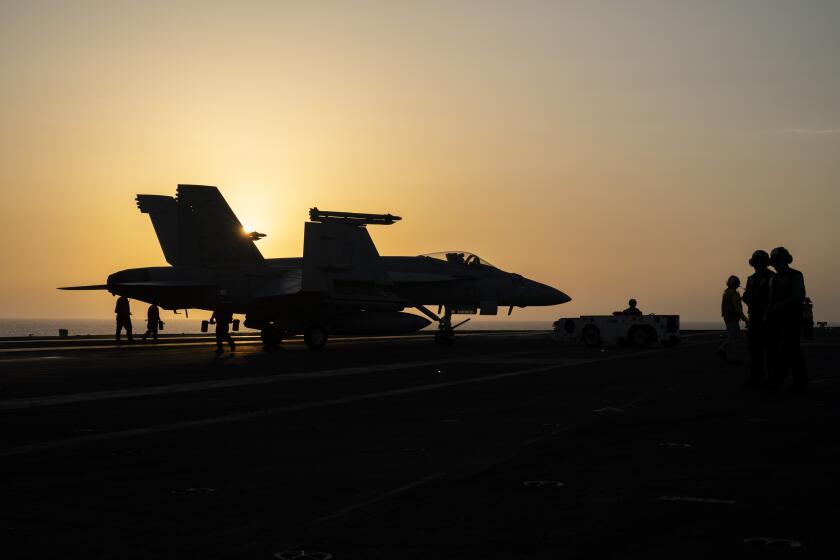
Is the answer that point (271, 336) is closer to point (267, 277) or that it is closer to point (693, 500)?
point (267, 277)

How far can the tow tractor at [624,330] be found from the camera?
3375 cm

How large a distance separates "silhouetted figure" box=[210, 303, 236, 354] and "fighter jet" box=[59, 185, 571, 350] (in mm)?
246

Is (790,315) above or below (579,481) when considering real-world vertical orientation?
above

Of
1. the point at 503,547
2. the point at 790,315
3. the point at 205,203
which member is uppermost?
the point at 205,203

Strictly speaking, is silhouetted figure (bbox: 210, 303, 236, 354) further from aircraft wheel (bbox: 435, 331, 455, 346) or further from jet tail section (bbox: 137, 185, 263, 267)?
aircraft wheel (bbox: 435, 331, 455, 346)

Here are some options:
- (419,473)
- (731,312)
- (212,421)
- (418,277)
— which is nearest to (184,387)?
(212,421)

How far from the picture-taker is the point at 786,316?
1502cm

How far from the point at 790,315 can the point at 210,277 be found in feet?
76.8

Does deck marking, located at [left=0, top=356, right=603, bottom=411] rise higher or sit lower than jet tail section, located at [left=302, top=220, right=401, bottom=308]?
lower

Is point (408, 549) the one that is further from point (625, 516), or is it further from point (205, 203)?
point (205, 203)

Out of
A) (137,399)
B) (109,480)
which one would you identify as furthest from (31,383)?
(109,480)

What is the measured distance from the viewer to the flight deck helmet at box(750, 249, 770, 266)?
1691cm

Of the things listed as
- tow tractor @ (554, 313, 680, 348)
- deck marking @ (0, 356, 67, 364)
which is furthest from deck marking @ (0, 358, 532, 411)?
tow tractor @ (554, 313, 680, 348)

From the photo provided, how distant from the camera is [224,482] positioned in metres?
6.97
